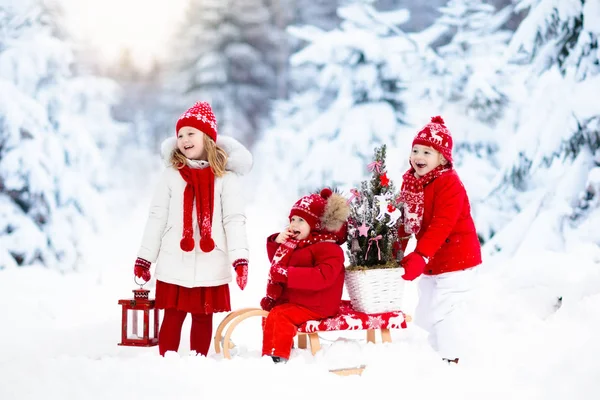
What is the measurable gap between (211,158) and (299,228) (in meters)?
0.53

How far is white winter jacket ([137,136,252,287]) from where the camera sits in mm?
3029

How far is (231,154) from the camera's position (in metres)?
3.23

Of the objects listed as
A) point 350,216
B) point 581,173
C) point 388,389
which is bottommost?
point 388,389

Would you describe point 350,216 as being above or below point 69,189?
below

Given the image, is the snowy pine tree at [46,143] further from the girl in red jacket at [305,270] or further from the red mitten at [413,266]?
the red mitten at [413,266]

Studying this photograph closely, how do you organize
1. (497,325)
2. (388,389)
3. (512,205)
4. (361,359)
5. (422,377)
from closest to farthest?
(388,389) < (422,377) < (361,359) < (497,325) < (512,205)

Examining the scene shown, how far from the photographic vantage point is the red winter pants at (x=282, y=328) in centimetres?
286

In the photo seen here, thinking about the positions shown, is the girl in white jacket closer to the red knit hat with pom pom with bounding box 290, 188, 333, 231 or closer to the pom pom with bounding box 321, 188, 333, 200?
the red knit hat with pom pom with bounding box 290, 188, 333, 231

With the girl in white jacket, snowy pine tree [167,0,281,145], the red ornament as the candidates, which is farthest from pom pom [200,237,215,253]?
snowy pine tree [167,0,281,145]

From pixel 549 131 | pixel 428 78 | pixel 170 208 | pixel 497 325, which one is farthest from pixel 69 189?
pixel 549 131

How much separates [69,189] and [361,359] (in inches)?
129

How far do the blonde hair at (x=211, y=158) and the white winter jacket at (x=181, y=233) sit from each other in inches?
1.2

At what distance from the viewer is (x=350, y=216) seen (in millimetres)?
3121

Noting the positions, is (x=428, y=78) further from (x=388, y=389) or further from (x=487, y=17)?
(x=388, y=389)
